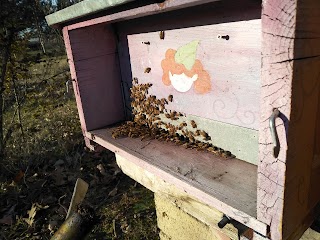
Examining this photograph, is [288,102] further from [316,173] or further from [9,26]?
[9,26]

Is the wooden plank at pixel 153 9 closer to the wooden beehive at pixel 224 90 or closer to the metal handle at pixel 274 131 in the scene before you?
the wooden beehive at pixel 224 90

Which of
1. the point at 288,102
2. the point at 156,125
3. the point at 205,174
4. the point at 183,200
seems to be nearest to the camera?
the point at 288,102

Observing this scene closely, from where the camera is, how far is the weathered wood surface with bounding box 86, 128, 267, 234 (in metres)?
0.88

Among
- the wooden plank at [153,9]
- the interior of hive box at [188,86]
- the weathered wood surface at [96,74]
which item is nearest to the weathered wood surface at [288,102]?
the interior of hive box at [188,86]

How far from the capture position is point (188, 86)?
130 centimetres

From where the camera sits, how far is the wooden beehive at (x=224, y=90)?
2.21 feet

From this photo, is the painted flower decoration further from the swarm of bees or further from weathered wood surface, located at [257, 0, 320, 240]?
weathered wood surface, located at [257, 0, 320, 240]

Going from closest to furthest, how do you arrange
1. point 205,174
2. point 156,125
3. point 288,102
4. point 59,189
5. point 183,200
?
point 288,102
point 205,174
point 183,200
point 156,125
point 59,189

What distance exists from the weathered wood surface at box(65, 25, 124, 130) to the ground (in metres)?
1.19

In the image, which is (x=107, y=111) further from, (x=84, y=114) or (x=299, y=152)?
(x=299, y=152)

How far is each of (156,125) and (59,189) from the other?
2520 mm

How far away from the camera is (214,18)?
1072 mm

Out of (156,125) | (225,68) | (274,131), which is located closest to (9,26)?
(156,125)

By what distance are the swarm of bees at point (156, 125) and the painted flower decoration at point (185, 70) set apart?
0.36 feet
